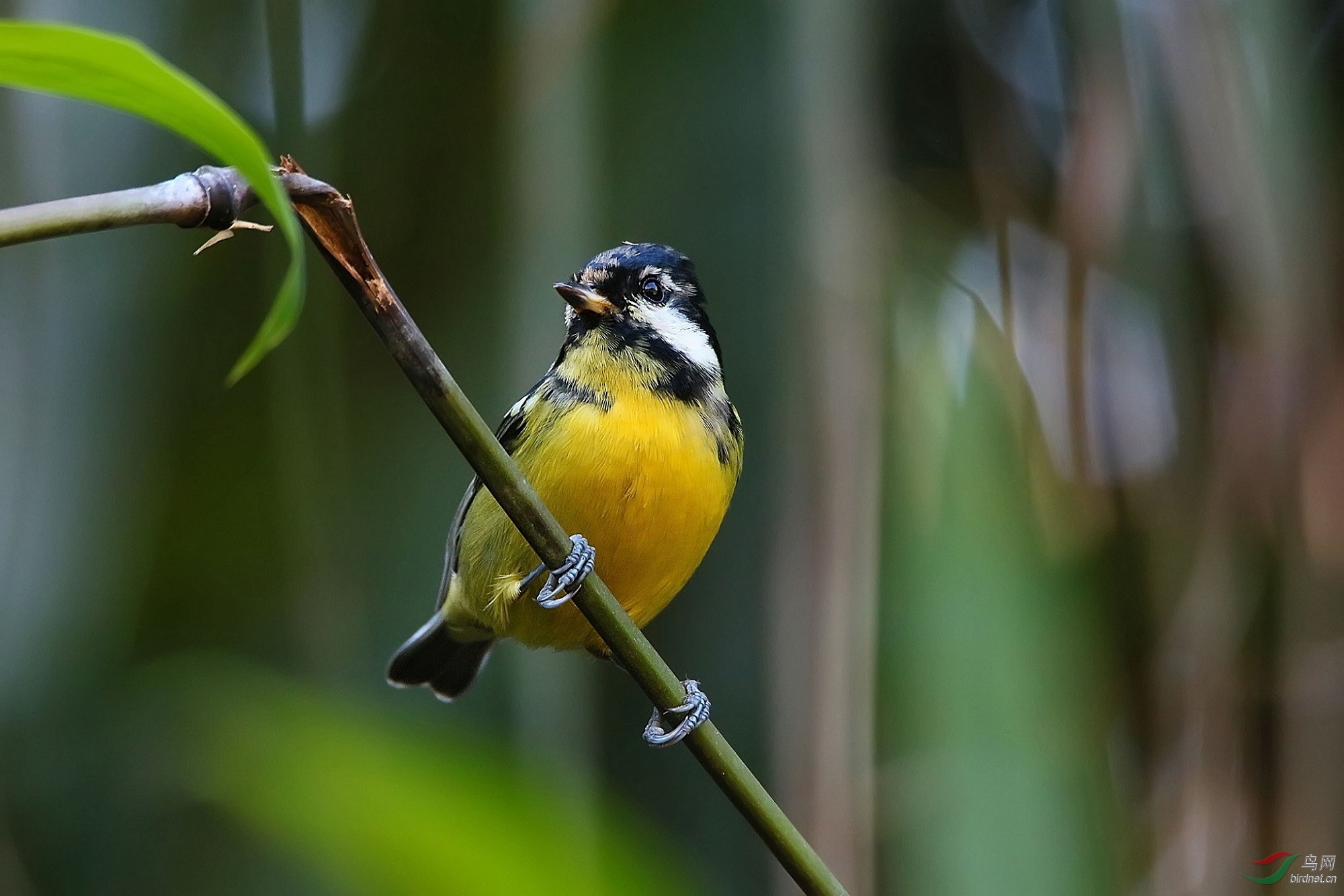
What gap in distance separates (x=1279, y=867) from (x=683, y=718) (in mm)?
1574

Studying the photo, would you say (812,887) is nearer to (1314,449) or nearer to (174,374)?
(1314,449)

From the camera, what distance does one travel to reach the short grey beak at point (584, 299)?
2.18 metres

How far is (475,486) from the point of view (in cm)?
259

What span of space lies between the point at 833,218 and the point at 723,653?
956 mm

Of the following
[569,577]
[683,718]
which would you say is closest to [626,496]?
[569,577]

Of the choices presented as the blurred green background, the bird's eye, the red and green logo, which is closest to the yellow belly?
the blurred green background

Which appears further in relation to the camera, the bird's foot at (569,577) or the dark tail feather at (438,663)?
the dark tail feather at (438,663)

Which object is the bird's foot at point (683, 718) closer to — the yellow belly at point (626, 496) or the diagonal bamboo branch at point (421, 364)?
the diagonal bamboo branch at point (421, 364)

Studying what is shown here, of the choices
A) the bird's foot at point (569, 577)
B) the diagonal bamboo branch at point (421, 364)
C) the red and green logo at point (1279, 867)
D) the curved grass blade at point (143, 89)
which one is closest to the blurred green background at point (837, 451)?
the red and green logo at point (1279, 867)

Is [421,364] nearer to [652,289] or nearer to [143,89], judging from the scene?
[143,89]

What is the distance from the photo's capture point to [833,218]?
2373 millimetres

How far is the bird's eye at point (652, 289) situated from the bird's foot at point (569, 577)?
57 centimetres

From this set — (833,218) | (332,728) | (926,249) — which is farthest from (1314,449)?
(332,728)

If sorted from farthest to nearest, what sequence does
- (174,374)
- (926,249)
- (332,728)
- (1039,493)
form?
(174,374), (926,249), (1039,493), (332,728)
